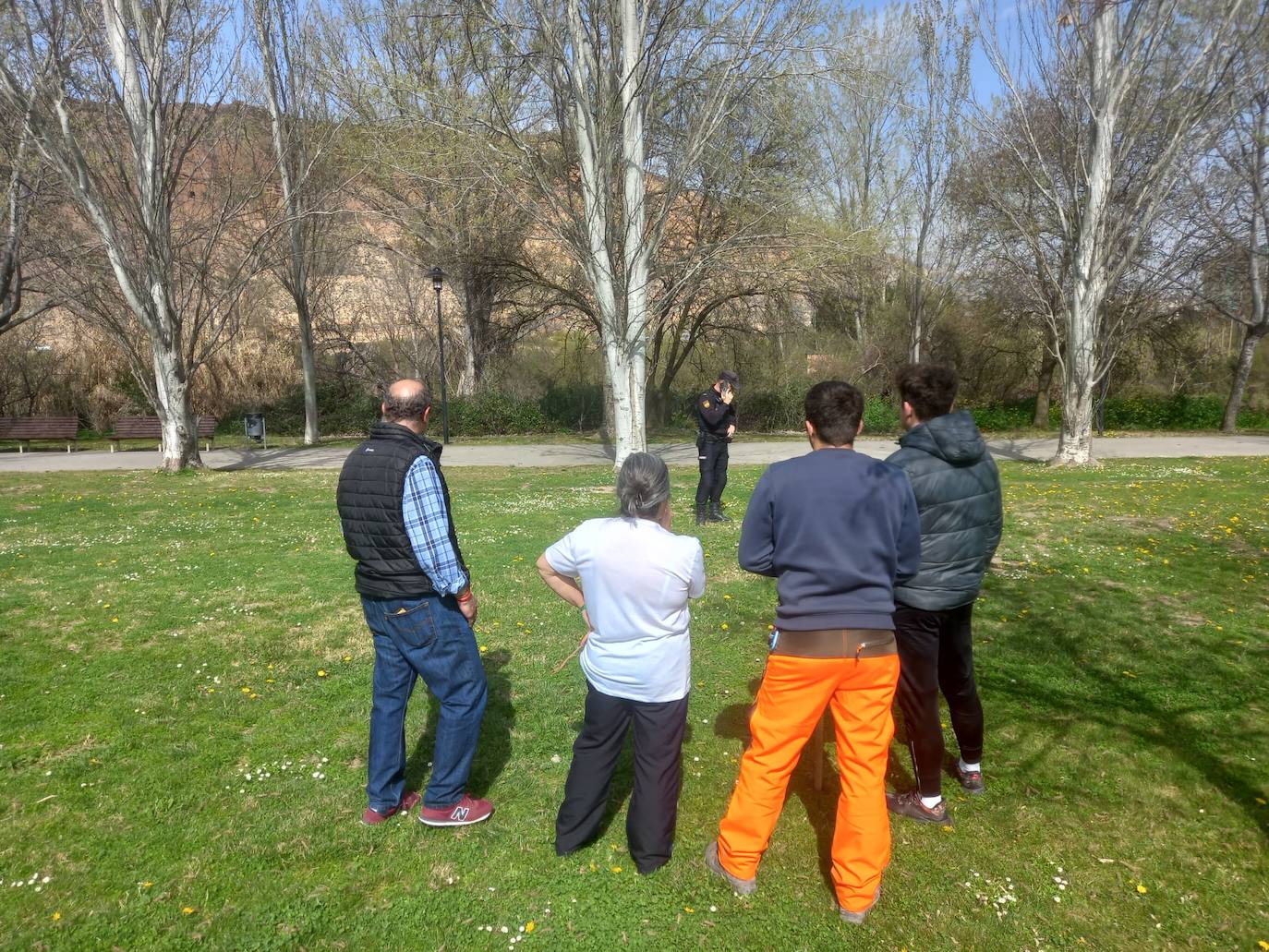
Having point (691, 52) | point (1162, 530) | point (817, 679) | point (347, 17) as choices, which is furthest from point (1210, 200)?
point (817, 679)

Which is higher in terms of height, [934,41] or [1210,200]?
[934,41]

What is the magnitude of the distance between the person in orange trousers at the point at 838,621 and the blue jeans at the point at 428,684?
116cm

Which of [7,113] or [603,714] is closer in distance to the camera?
[603,714]

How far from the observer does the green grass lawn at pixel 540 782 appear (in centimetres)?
292

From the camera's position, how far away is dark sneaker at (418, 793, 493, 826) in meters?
3.40

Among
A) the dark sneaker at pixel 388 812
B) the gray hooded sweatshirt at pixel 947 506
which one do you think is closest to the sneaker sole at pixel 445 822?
the dark sneaker at pixel 388 812

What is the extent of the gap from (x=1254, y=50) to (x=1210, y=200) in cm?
1121

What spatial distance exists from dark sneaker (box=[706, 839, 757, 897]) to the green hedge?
72.7ft

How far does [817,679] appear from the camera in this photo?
272cm

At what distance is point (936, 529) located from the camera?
3.29m

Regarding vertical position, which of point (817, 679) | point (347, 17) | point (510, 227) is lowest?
point (817, 679)

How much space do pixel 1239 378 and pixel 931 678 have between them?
27058mm

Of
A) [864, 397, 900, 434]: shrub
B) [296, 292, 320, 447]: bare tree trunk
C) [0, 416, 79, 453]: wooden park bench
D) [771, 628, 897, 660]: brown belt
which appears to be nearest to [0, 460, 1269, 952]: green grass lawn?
[771, 628, 897, 660]: brown belt

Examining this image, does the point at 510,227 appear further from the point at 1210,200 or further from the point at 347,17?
the point at 1210,200
